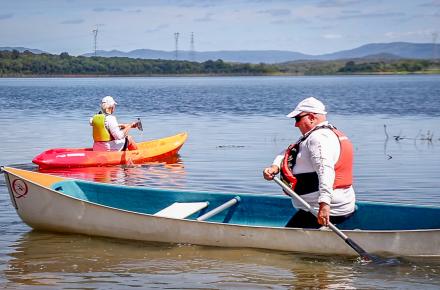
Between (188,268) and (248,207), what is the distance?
68.0 inches

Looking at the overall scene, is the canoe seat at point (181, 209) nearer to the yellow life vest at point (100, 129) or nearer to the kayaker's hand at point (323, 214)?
the kayaker's hand at point (323, 214)

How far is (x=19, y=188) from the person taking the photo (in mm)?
11586

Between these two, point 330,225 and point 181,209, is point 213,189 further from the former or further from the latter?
point 330,225

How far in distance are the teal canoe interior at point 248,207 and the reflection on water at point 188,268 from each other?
0.81 m

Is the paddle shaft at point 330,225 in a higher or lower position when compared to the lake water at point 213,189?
higher

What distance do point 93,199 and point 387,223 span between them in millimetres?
4168

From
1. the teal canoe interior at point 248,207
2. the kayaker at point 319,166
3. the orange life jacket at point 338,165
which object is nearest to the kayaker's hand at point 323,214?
the kayaker at point 319,166

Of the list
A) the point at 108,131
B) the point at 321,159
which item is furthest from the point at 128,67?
the point at 321,159

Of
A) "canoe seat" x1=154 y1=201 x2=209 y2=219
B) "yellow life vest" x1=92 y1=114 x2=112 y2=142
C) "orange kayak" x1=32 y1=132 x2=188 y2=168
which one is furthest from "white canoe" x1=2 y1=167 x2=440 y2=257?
"orange kayak" x1=32 y1=132 x2=188 y2=168

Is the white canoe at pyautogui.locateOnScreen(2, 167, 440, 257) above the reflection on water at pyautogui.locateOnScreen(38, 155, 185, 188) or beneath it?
above

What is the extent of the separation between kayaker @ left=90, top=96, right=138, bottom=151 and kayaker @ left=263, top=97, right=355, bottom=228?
893cm

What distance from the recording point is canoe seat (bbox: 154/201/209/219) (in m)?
11.4

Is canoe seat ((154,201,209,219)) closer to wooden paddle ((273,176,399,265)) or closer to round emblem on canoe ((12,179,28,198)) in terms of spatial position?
round emblem on canoe ((12,179,28,198))

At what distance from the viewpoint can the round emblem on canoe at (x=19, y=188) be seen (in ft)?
37.8
